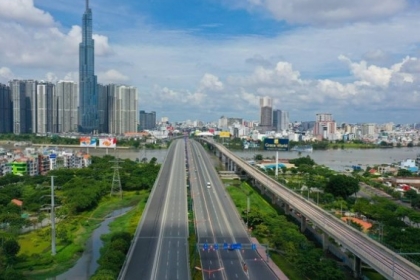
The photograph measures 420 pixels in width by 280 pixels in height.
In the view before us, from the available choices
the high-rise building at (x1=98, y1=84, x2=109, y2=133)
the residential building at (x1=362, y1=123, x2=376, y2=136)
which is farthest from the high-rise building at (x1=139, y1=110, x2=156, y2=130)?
the residential building at (x1=362, y1=123, x2=376, y2=136)

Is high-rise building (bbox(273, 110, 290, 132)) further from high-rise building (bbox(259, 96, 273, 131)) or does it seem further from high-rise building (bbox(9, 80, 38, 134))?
high-rise building (bbox(9, 80, 38, 134))

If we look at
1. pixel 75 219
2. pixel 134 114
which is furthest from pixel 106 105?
pixel 75 219

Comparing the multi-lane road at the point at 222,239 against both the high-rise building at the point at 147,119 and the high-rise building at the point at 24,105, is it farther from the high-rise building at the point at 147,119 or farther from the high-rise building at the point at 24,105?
the high-rise building at the point at 147,119

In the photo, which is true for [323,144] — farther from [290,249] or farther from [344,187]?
[290,249]

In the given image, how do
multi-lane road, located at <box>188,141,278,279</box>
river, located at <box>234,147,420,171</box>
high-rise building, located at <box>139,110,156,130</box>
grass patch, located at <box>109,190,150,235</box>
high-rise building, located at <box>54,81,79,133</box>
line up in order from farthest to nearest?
high-rise building, located at <box>139,110,156,130</box> → high-rise building, located at <box>54,81,79,133</box> → river, located at <box>234,147,420,171</box> → grass patch, located at <box>109,190,150,235</box> → multi-lane road, located at <box>188,141,278,279</box>

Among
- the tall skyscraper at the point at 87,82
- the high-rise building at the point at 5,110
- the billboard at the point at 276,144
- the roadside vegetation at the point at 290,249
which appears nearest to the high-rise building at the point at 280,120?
the tall skyscraper at the point at 87,82

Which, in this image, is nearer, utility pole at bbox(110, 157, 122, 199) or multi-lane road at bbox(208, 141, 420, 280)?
multi-lane road at bbox(208, 141, 420, 280)
